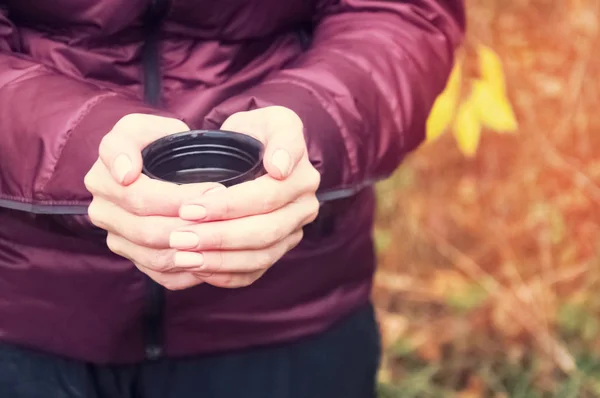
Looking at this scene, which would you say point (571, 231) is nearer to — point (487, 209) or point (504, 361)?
point (487, 209)

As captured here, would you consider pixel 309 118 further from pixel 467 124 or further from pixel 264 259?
pixel 467 124

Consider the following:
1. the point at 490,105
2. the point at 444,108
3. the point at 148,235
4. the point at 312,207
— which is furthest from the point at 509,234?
the point at 148,235

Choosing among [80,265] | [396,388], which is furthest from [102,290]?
[396,388]

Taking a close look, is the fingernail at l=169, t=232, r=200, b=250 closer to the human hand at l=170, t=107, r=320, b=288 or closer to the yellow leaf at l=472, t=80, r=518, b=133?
the human hand at l=170, t=107, r=320, b=288

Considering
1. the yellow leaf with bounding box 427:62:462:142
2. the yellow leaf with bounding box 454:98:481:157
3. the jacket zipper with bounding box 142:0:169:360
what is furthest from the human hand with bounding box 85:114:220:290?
the yellow leaf with bounding box 454:98:481:157

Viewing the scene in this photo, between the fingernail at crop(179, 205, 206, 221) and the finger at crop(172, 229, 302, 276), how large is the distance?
0.03 m

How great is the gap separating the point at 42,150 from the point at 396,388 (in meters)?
1.27

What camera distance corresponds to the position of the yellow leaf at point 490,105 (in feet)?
4.27

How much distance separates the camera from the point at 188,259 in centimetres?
57

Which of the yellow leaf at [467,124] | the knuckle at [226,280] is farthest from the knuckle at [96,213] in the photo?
the yellow leaf at [467,124]

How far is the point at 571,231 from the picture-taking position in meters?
1.98

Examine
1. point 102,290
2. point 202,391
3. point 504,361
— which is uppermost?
point 102,290

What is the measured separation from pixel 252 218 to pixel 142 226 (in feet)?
0.27

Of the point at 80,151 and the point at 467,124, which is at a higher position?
the point at 80,151
